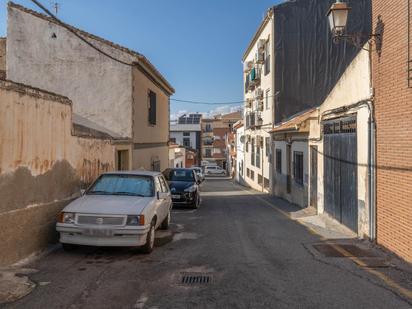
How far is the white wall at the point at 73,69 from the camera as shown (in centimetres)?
1661

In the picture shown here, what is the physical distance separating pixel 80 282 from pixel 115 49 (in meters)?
11.7

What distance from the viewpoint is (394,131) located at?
321 inches

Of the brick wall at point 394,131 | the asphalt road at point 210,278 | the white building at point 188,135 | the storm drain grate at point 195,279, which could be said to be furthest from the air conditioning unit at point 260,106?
the white building at point 188,135

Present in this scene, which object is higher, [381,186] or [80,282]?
[381,186]

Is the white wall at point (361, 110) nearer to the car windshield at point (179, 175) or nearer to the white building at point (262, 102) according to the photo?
the car windshield at point (179, 175)

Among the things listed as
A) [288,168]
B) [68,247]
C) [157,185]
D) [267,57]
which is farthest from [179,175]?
[267,57]

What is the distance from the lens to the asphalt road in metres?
5.53

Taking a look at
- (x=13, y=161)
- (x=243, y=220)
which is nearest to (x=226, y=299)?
(x=13, y=161)

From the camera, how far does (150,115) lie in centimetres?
2059

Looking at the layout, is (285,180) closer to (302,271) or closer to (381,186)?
(381,186)

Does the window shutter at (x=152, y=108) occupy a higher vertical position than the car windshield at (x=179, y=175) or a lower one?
higher

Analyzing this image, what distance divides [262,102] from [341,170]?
20.3 meters

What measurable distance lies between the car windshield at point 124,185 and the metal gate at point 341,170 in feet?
15.0

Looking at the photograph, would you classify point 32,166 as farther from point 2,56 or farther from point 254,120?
point 254,120
